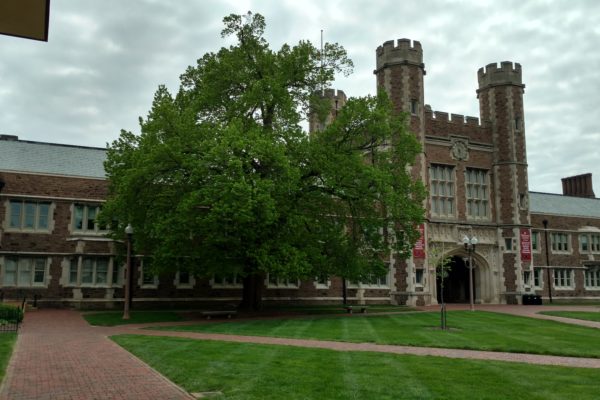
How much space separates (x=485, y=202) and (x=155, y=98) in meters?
26.3

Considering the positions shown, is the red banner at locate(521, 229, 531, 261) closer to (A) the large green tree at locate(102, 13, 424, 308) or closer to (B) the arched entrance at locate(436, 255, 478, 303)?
(B) the arched entrance at locate(436, 255, 478, 303)

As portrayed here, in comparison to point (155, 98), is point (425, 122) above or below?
above

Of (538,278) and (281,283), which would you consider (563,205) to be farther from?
(281,283)

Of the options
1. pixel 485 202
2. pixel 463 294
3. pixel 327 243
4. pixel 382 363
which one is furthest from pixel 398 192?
pixel 463 294

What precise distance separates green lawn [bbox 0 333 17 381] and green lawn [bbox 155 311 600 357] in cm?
527

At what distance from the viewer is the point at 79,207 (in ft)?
98.6

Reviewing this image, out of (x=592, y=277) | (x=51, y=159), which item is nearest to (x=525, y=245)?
(x=592, y=277)

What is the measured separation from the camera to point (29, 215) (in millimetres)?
28891

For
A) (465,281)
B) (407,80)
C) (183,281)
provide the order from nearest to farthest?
(183,281), (407,80), (465,281)

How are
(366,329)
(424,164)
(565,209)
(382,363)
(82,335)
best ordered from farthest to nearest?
(565,209)
(424,164)
(366,329)
(82,335)
(382,363)

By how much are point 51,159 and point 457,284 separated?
30.6m

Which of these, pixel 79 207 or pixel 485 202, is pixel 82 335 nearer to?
pixel 79 207

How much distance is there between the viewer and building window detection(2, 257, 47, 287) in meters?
28.0

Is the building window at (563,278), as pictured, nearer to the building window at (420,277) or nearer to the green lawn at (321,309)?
the building window at (420,277)
